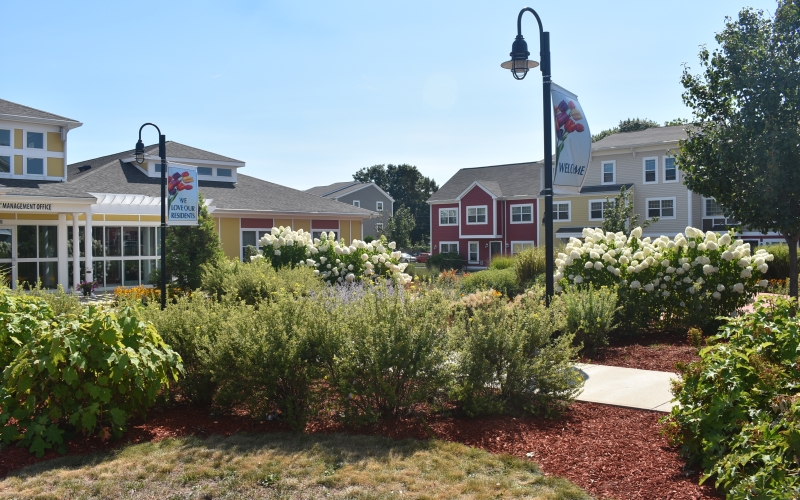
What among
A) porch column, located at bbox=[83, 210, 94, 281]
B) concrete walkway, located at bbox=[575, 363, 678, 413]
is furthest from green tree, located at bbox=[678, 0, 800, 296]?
porch column, located at bbox=[83, 210, 94, 281]

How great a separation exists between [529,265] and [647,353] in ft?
30.4

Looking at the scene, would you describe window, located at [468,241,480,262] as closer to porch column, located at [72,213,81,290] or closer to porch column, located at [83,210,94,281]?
porch column, located at [83,210,94,281]

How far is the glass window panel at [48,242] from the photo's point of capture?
21297mm

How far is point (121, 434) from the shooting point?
5527 millimetres

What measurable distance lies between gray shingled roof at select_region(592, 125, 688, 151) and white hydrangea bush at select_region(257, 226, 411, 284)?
24.9 m

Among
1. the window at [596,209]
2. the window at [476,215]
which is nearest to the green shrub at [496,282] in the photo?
the window at [596,209]

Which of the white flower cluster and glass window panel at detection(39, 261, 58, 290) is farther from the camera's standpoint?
glass window panel at detection(39, 261, 58, 290)

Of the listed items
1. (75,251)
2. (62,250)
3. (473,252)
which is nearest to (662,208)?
(473,252)

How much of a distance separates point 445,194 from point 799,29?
35.2m

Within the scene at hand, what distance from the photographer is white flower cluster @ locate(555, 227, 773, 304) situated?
1005cm

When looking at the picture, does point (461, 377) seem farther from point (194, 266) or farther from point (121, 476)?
point (194, 266)

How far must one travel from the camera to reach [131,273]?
23438mm

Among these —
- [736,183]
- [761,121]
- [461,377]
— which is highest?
[761,121]

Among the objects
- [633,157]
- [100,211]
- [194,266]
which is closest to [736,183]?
[194,266]
